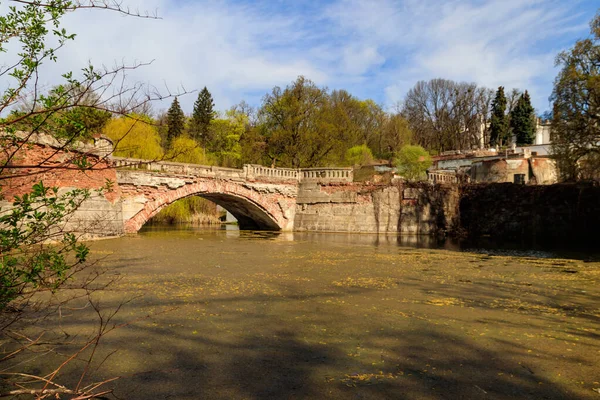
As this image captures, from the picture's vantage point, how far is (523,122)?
179 ft

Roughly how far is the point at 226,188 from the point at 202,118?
3009 centimetres

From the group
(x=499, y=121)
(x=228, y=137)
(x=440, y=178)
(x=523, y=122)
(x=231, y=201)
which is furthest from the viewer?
(x=499, y=121)

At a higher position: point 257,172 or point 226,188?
point 257,172

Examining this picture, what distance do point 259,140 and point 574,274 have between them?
28553 mm

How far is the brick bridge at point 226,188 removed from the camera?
1967 cm

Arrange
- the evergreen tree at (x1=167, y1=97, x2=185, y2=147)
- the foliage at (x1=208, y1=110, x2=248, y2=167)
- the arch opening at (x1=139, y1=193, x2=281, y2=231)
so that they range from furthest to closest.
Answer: the evergreen tree at (x1=167, y1=97, x2=185, y2=147) → the foliage at (x1=208, y1=110, x2=248, y2=167) → the arch opening at (x1=139, y1=193, x2=281, y2=231)

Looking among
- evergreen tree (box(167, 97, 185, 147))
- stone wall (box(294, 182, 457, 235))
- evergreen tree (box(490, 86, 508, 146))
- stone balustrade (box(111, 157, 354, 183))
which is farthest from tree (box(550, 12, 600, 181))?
evergreen tree (box(490, 86, 508, 146))

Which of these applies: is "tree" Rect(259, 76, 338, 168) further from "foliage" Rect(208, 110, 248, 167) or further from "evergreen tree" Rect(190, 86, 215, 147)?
"evergreen tree" Rect(190, 86, 215, 147)

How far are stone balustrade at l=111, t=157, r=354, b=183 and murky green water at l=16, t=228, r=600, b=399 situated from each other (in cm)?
1197

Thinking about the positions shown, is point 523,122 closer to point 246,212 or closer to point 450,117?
point 450,117

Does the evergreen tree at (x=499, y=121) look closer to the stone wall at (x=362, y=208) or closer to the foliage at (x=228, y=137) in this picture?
the foliage at (x=228, y=137)

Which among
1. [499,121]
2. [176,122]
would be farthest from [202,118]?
[499,121]

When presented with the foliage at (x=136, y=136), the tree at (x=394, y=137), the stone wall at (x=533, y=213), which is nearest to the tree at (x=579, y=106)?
the stone wall at (x=533, y=213)

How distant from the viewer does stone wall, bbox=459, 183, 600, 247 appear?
2367cm
